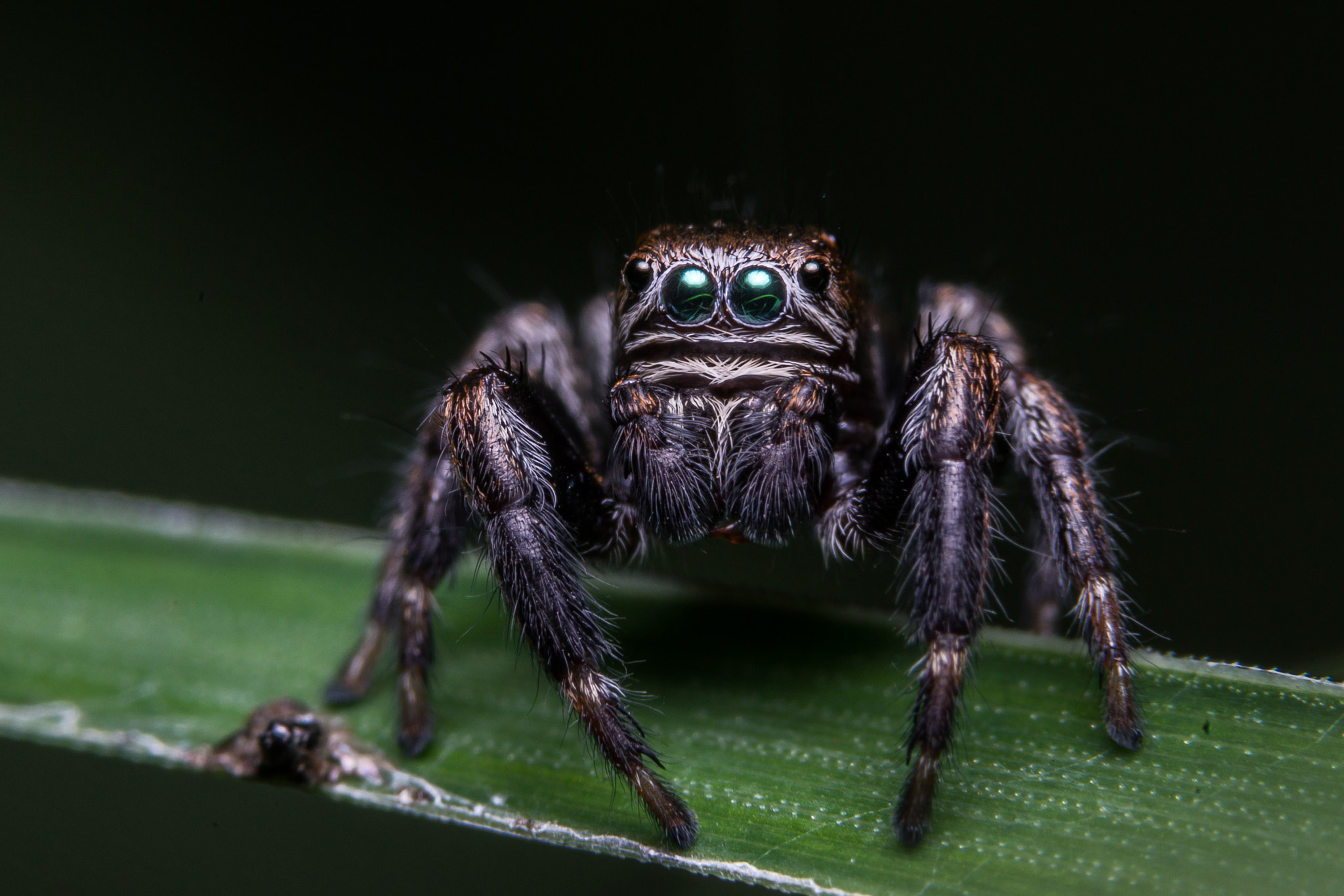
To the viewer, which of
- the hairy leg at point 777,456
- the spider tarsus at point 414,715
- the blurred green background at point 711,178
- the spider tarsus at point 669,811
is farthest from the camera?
the blurred green background at point 711,178

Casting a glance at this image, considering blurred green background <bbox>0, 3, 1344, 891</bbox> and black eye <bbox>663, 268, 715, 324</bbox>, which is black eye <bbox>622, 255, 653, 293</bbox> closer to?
black eye <bbox>663, 268, 715, 324</bbox>

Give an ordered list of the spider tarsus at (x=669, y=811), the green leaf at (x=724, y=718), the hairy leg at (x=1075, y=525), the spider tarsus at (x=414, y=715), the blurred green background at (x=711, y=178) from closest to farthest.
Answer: the green leaf at (x=724, y=718) < the spider tarsus at (x=669, y=811) < the hairy leg at (x=1075, y=525) < the spider tarsus at (x=414, y=715) < the blurred green background at (x=711, y=178)

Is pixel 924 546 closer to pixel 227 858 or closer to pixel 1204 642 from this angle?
pixel 1204 642

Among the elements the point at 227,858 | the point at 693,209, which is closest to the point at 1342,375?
the point at 693,209

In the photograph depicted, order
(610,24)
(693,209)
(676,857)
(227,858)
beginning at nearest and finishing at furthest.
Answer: (676,857)
(693,209)
(227,858)
(610,24)

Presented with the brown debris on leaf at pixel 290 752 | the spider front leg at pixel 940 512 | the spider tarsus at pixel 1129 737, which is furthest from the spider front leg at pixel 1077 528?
the brown debris on leaf at pixel 290 752

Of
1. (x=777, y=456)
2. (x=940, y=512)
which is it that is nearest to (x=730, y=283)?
(x=777, y=456)

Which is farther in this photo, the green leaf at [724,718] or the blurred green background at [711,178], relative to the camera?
the blurred green background at [711,178]

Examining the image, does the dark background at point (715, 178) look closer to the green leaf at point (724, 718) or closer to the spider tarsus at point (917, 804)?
the green leaf at point (724, 718)
